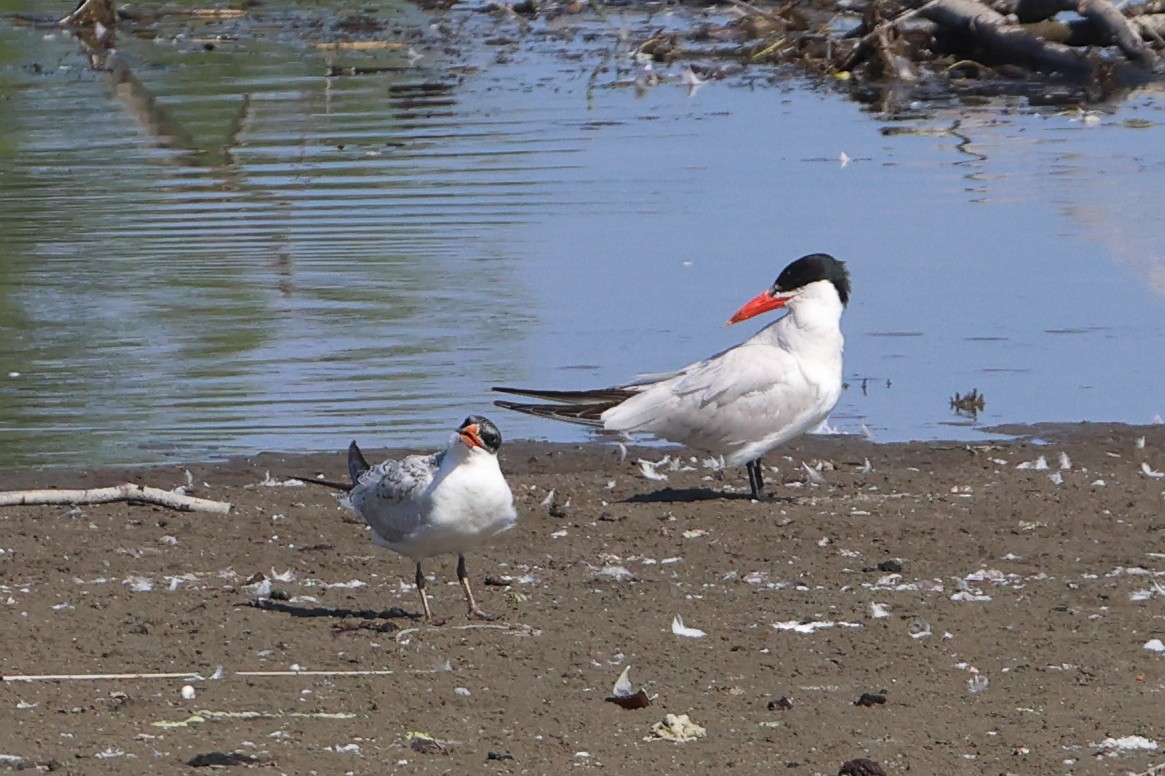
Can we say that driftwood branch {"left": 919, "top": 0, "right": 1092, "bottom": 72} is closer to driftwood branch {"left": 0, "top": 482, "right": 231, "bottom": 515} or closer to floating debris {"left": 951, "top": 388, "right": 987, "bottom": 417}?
floating debris {"left": 951, "top": 388, "right": 987, "bottom": 417}

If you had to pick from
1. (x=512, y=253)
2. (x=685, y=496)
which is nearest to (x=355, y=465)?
(x=685, y=496)

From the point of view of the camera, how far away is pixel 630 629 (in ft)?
20.5

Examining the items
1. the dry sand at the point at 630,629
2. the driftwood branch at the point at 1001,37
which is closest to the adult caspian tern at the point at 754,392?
the dry sand at the point at 630,629

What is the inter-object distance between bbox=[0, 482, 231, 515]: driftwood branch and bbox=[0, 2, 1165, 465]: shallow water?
49.3 inches

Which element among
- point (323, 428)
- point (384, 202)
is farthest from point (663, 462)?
point (384, 202)

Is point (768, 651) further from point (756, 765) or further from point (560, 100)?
point (560, 100)

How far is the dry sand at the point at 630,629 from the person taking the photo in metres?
5.14

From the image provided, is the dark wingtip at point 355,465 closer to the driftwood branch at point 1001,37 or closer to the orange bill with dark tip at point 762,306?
the orange bill with dark tip at point 762,306

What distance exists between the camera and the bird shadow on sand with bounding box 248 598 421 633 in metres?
6.31

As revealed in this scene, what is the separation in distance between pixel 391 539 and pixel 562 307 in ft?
17.5

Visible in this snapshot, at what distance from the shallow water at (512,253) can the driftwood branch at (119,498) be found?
1.25 metres

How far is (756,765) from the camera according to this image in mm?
5000

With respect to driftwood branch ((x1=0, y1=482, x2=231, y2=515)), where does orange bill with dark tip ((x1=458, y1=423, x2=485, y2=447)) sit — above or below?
above

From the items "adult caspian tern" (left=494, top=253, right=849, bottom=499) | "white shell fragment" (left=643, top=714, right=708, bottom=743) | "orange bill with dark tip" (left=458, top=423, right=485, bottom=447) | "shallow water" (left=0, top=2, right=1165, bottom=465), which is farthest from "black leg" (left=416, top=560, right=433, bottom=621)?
"shallow water" (left=0, top=2, right=1165, bottom=465)
